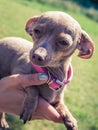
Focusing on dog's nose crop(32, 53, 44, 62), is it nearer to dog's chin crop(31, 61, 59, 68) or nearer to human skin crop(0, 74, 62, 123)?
dog's chin crop(31, 61, 59, 68)

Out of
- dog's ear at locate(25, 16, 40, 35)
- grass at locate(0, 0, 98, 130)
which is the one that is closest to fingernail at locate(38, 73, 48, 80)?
dog's ear at locate(25, 16, 40, 35)

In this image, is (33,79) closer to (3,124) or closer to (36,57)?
(36,57)

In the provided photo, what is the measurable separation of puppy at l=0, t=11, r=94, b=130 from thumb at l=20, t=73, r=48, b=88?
68mm

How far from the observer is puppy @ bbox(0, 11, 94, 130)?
3248 millimetres

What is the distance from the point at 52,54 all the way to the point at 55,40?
0.44ft

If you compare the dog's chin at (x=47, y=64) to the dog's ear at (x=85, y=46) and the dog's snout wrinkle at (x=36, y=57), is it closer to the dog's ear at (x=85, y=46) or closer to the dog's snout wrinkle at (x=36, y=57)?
the dog's snout wrinkle at (x=36, y=57)

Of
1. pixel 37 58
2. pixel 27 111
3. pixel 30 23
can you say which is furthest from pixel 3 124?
pixel 37 58

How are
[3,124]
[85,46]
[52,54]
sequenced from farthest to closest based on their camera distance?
[3,124] < [85,46] < [52,54]

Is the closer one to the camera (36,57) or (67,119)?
(36,57)

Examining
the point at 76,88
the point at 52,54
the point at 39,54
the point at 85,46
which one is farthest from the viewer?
the point at 76,88

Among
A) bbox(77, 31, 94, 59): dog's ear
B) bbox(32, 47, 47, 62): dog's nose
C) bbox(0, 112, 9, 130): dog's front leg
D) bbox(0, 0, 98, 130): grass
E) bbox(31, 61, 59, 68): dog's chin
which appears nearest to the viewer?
bbox(32, 47, 47, 62): dog's nose

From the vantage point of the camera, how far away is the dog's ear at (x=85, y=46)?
139 inches

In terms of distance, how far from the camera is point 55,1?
52.3 ft

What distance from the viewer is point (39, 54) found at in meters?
3.08
